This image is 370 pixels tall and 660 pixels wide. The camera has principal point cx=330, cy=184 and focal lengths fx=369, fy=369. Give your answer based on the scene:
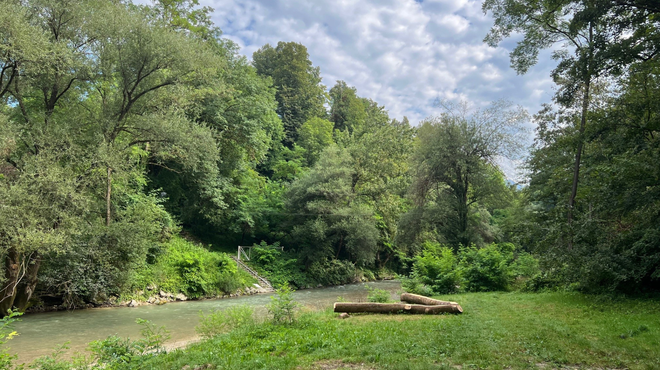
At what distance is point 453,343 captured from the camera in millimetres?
6566

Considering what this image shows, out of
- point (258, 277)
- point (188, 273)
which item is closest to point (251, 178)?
point (258, 277)

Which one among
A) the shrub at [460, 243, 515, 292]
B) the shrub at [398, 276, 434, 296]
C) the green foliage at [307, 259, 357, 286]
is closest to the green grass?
the shrub at [398, 276, 434, 296]

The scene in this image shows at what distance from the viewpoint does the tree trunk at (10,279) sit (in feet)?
43.2

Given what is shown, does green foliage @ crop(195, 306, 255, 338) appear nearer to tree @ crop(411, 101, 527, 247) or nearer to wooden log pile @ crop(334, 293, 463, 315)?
wooden log pile @ crop(334, 293, 463, 315)

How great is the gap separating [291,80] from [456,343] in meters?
50.5

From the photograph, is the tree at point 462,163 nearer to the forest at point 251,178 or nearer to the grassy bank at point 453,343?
the forest at point 251,178

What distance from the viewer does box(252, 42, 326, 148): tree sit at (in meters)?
51.8

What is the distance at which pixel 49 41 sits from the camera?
14.3 metres

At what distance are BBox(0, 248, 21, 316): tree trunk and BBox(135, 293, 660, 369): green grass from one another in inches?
400

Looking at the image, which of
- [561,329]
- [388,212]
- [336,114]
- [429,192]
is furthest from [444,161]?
[336,114]

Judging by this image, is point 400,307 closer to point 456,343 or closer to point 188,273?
point 456,343

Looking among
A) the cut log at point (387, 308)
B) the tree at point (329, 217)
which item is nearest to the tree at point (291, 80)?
the tree at point (329, 217)

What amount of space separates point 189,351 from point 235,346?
0.87 m

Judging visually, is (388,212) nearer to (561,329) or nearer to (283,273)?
(283,273)
